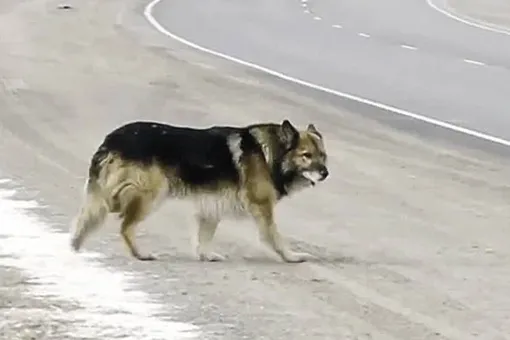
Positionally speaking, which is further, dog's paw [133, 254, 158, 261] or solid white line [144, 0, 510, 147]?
solid white line [144, 0, 510, 147]

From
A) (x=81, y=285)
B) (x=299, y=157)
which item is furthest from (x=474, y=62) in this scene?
(x=81, y=285)

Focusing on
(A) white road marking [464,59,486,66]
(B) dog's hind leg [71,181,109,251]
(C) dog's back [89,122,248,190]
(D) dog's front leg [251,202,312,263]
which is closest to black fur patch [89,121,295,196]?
(C) dog's back [89,122,248,190]

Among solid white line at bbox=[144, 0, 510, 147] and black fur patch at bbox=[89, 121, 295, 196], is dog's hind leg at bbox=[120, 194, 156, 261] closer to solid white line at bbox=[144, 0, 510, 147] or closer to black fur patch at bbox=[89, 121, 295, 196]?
black fur patch at bbox=[89, 121, 295, 196]

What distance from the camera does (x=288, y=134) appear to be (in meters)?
8.98

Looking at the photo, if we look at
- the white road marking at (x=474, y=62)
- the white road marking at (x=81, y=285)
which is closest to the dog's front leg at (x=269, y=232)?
the white road marking at (x=81, y=285)

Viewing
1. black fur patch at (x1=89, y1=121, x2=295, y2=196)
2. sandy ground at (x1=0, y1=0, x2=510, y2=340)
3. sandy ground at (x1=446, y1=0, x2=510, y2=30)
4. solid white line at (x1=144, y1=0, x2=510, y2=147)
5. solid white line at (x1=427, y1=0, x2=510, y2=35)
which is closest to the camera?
sandy ground at (x1=0, y1=0, x2=510, y2=340)

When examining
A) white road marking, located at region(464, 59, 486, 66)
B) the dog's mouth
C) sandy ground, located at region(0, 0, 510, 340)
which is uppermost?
the dog's mouth

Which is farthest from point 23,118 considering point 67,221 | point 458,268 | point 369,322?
point 369,322

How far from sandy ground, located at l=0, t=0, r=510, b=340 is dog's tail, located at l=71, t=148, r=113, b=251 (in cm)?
26

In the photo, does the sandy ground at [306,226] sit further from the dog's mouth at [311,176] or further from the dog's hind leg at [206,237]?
the dog's mouth at [311,176]

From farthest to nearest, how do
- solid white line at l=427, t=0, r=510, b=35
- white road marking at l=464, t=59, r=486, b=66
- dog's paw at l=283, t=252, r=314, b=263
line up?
solid white line at l=427, t=0, r=510, b=35, white road marking at l=464, t=59, r=486, b=66, dog's paw at l=283, t=252, r=314, b=263

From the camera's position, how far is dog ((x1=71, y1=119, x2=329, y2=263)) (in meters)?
8.77

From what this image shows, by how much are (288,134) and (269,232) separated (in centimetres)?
63

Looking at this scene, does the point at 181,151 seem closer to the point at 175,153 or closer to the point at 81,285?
the point at 175,153
